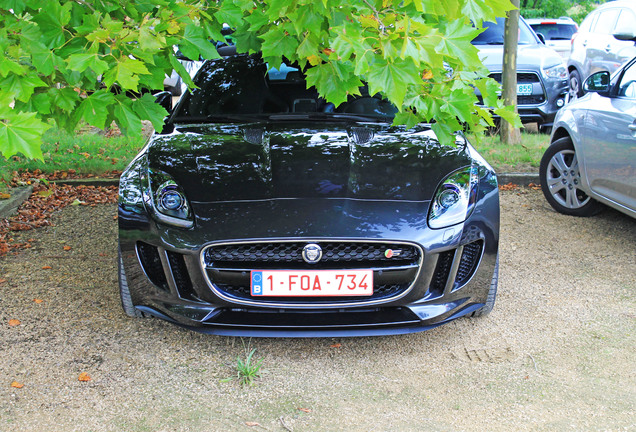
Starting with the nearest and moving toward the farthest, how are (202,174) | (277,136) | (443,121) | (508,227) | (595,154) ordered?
(443,121)
(202,174)
(277,136)
(595,154)
(508,227)

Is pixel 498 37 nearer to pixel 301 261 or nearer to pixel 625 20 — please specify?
pixel 625 20

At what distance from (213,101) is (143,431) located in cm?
235

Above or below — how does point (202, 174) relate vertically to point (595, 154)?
above

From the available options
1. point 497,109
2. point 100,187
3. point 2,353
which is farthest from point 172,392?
point 100,187

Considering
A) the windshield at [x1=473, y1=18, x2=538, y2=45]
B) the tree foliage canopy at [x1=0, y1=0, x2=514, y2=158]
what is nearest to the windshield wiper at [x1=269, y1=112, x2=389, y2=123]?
the tree foliage canopy at [x1=0, y1=0, x2=514, y2=158]

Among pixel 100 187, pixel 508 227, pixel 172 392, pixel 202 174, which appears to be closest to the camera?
pixel 172 392

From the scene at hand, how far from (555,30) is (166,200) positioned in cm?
1585

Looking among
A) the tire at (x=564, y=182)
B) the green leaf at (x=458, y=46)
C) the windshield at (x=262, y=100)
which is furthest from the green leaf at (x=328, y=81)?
the tire at (x=564, y=182)

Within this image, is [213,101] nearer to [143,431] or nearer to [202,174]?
[202,174]

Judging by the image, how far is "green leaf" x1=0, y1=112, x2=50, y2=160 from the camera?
2.20 meters

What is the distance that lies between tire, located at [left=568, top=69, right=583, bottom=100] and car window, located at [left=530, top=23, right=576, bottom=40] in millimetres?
5371

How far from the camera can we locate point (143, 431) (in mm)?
2594

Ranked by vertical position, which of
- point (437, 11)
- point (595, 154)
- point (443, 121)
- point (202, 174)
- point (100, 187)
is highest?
point (437, 11)

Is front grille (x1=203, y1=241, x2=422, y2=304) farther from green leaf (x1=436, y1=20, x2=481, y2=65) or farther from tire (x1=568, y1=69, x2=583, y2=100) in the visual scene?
tire (x1=568, y1=69, x2=583, y2=100)
